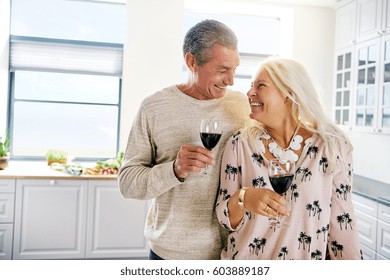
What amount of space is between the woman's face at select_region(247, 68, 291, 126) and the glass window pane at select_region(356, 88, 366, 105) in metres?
1.71

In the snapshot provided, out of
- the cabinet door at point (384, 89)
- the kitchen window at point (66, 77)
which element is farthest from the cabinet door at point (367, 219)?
the kitchen window at point (66, 77)

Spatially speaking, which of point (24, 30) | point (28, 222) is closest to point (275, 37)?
point (24, 30)

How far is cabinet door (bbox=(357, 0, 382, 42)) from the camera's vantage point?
2.26m

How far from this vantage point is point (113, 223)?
2305 mm

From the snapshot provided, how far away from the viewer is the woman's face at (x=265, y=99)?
0.89m

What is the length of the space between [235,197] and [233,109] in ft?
0.87

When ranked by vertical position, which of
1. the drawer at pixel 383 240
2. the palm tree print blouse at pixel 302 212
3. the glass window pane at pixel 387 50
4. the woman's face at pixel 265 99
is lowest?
the drawer at pixel 383 240

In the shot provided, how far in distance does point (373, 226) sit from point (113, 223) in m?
1.45

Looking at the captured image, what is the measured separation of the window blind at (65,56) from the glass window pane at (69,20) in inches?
2.1

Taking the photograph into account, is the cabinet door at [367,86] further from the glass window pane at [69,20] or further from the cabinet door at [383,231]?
the glass window pane at [69,20]

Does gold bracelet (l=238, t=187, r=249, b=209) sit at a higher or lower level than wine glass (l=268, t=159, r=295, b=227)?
lower

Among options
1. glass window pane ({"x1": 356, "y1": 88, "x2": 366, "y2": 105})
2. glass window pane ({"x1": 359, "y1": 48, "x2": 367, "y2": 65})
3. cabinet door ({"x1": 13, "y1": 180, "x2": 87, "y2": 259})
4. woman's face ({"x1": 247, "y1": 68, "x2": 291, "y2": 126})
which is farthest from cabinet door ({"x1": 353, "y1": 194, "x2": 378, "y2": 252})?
cabinet door ({"x1": 13, "y1": 180, "x2": 87, "y2": 259})

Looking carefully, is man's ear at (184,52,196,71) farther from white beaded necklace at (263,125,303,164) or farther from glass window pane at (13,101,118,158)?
glass window pane at (13,101,118,158)
